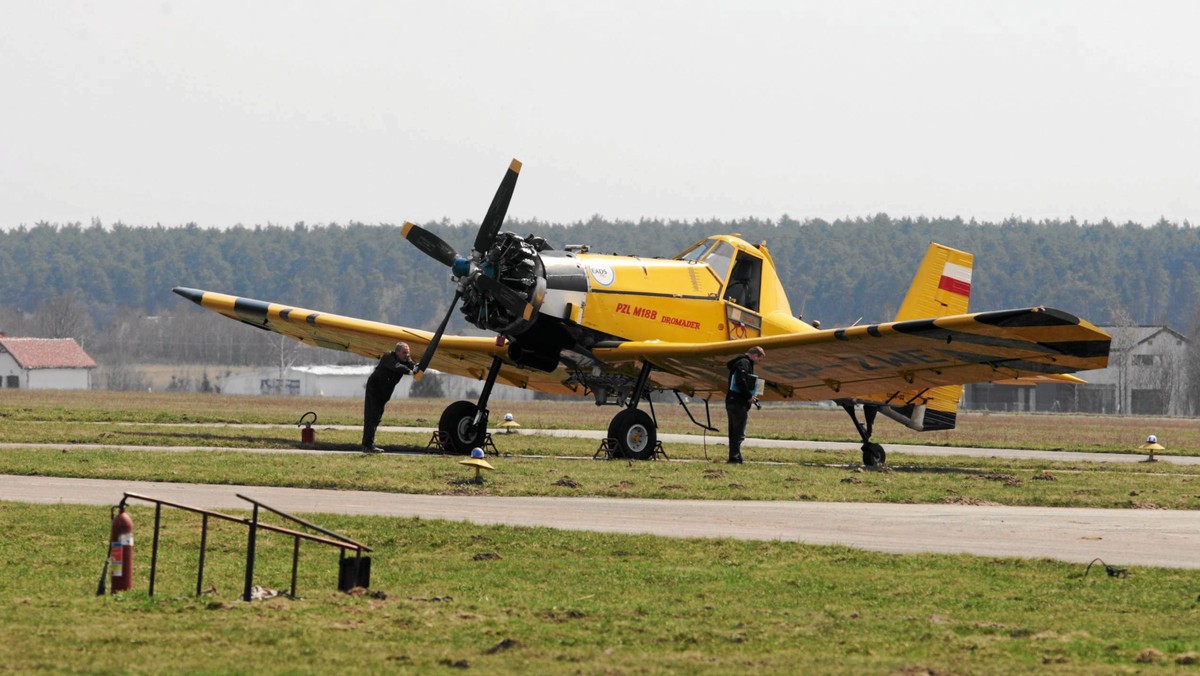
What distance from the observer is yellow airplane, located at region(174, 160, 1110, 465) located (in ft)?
73.4

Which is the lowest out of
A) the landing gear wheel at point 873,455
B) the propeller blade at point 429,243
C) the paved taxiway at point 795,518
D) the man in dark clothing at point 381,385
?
the paved taxiway at point 795,518

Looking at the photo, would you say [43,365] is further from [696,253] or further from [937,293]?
[937,293]

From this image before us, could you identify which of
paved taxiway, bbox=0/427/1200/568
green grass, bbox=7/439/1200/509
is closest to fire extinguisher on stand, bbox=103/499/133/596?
paved taxiway, bbox=0/427/1200/568

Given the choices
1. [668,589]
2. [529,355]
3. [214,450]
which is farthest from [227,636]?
[529,355]

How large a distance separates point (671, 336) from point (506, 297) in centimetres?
346

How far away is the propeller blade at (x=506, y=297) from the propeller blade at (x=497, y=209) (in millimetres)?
568

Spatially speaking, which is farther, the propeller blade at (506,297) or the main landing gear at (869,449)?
the main landing gear at (869,449)

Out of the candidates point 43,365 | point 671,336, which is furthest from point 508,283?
point 43,365

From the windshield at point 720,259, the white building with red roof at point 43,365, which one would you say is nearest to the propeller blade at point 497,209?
the windshield at point 720,259

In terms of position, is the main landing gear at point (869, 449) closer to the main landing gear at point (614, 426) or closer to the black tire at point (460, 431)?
the main landing gear at point (614, 426)

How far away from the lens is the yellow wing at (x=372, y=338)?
27.5 metres

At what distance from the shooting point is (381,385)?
80.9 feet

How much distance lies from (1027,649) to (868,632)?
103 cm

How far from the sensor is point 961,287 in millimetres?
29281
